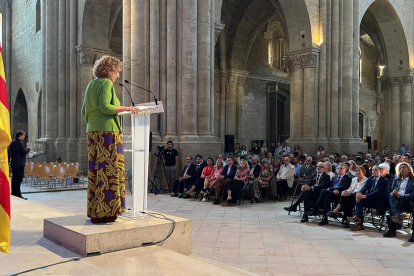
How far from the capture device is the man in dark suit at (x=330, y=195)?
7488 millimetres

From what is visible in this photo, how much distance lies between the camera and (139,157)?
4.35m

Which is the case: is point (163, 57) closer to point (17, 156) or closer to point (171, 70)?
point (171, 70)

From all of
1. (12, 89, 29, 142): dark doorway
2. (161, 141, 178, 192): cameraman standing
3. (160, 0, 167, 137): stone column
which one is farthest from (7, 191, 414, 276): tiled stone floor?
(12, 89, 29, 142): dark doorway

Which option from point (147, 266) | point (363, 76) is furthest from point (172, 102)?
point (363, 76)

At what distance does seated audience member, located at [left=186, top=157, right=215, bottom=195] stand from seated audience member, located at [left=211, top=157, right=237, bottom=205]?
478mm

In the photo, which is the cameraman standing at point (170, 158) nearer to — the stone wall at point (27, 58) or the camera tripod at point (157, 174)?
the camera tripod at point (157, 174)

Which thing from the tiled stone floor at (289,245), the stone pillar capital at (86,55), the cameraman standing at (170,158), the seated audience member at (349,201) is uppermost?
the stone pillar capital at (86,55)

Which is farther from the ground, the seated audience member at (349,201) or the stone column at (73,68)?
the stone column at (73,68)

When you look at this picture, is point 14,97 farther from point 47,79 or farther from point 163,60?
point 163,60

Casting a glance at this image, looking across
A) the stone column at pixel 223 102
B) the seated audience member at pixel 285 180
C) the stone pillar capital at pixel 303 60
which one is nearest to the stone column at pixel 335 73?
the stone pillar capital at pixel 303 60

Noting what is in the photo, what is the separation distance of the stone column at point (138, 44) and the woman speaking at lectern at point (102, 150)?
8059 mm

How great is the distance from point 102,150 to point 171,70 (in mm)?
8346

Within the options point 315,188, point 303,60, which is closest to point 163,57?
point 315,188

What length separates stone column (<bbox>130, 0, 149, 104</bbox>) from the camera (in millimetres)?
12125
